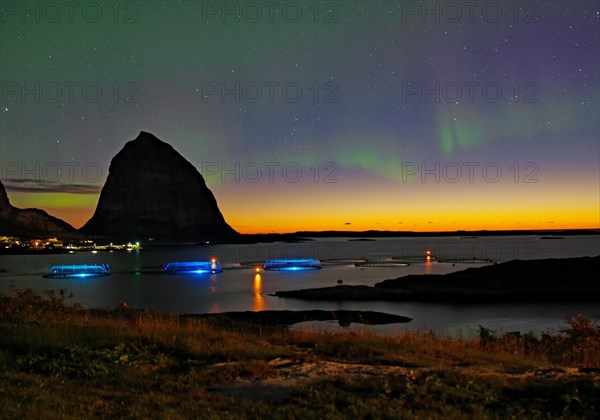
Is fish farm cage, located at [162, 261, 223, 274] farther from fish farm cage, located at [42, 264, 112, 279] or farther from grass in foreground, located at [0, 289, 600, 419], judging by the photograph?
grass in foreground, located at [0, 289, 600, 419]

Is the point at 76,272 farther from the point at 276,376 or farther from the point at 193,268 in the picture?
the point at 276,376

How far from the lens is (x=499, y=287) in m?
78.8

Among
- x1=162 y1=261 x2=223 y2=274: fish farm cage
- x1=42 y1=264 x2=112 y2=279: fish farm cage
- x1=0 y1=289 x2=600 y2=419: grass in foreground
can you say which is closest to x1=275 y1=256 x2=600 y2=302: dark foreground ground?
x1=0 y1=289 x2=600 y2=419: grass in foreground

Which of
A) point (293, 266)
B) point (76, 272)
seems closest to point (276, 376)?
point (76, 272)

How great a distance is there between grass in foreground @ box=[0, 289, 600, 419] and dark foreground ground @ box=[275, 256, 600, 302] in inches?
2179

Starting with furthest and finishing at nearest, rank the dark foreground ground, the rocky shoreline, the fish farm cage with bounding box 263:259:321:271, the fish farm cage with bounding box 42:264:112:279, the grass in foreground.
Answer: the fish farm cage with bounding box 263:259:321:271, the fish farm cage with bounding box 42:264:112:279, the dark foreground ground, the rocky shoreline, the grass in foreground

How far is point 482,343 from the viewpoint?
19469 mm

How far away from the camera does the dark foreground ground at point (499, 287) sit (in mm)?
72500

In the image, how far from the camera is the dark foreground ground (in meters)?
72.5

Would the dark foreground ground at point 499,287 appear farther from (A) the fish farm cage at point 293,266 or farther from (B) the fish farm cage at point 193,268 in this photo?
(A) the fish farm cage at point 293,266

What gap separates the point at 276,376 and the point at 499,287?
71837 millimetres

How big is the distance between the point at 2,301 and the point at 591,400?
836 inches

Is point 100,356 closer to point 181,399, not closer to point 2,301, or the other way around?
point 181,399

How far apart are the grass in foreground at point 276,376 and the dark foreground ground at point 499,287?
55339 millimetres
